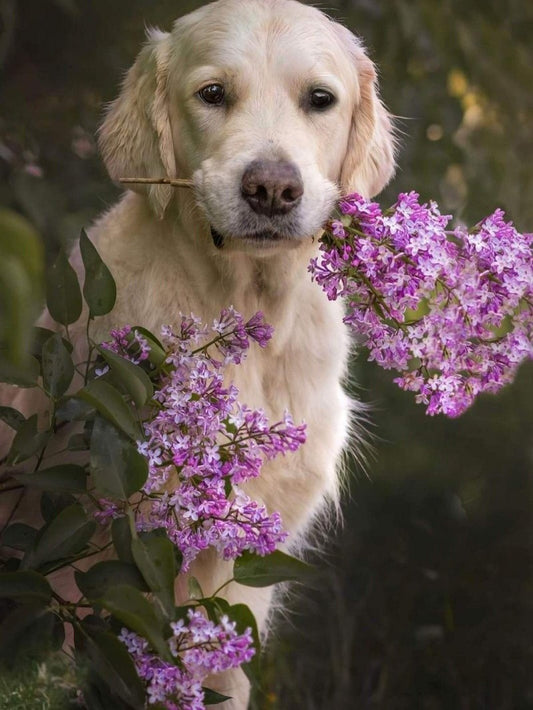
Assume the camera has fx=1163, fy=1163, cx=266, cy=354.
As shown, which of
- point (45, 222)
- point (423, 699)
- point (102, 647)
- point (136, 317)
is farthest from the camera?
point (423, 699)

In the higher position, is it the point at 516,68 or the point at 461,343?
the point at 461,343

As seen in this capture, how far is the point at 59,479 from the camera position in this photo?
219 cm

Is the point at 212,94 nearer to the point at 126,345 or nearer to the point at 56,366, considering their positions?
the point at 126,345

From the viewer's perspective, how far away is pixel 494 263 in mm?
2252

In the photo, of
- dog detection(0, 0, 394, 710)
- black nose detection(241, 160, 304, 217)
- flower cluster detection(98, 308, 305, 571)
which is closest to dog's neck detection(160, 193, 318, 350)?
dog detection(0, 0, 394, 710)

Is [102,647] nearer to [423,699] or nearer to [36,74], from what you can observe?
[36,74]

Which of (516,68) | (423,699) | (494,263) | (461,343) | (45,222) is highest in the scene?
(494,263)

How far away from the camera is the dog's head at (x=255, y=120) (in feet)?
8.16

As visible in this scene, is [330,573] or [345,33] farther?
[330,573]

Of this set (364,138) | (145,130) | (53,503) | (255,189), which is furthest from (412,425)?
(53,503)

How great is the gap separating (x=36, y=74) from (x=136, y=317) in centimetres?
173

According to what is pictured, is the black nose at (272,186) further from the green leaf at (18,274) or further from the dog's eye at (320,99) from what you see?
the green leaf at (18,274)

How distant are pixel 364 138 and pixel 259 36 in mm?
430

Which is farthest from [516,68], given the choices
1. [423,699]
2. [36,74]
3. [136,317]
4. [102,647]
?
[102,647]
